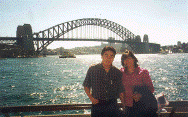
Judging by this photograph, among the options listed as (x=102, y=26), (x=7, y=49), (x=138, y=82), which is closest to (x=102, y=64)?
(x=138, y=82)

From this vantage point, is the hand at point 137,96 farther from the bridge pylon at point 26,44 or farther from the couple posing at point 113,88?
the bridge pylon at point 26,44

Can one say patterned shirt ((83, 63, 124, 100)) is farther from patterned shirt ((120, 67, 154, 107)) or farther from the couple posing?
patterned shirt ((120, 67, 154, 107))

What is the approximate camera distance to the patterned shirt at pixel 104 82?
2256mm

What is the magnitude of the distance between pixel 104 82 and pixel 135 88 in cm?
48

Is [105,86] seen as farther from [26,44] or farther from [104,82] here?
[26,44]

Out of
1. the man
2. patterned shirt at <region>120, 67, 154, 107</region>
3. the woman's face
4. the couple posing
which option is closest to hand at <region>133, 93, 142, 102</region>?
the couple posing

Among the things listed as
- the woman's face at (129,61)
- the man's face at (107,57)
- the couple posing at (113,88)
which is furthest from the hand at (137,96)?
the man's face at (107,57)

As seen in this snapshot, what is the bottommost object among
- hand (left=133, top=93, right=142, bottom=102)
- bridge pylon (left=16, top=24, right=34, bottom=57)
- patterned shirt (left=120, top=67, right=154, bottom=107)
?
hand (left=133, top=93, right=142, bottom=102)

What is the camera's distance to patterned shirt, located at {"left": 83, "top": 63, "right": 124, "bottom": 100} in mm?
2256

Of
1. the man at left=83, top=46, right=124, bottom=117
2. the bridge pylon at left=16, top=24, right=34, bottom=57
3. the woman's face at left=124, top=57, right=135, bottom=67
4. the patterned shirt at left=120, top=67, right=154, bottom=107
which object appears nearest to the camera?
the man at left=83, top=46, right=124, bottom=117

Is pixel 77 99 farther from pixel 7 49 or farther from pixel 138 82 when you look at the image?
pixel 7 49

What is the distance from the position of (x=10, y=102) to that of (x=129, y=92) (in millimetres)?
9410

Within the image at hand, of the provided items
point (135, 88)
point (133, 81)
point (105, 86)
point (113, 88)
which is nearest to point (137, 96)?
point (135, 88)

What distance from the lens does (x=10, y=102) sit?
9.70 m
